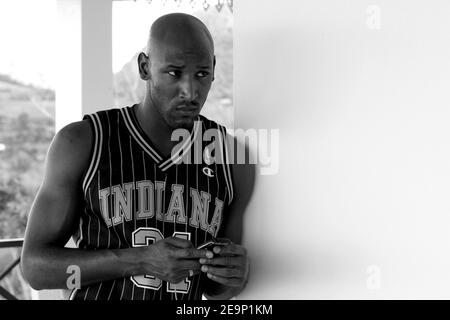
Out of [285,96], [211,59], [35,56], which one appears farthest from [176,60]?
[35,56]

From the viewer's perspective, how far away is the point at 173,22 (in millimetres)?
1069

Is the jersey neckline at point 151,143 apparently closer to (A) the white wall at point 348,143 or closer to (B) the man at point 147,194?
(B) the man at point 147,194

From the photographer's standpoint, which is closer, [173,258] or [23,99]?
[173,258]

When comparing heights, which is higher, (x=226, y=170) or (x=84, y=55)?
(x=84, y=55)

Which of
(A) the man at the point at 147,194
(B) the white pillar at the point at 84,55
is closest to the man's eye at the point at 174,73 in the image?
(A) the man at the point at 147,194

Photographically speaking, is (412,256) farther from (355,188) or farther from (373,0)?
(373,0)

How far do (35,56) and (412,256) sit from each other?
12.3 feet

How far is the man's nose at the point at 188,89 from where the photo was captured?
3.44 ft

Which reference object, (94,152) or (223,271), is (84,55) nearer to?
(94,152)

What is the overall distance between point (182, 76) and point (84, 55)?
1507 mm

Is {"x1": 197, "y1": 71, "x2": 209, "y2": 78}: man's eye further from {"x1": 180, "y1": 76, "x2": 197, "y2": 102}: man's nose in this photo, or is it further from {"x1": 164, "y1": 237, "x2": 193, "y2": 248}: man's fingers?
{"x1": 164, "y1": 237, "x2": 193, "y2": 248}: man's fingers

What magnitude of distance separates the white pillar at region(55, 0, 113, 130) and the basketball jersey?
1359mm

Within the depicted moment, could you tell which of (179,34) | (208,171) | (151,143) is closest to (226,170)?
(208,171)

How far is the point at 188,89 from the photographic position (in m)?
1.05
